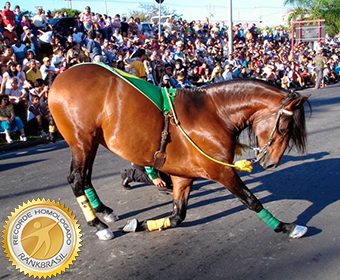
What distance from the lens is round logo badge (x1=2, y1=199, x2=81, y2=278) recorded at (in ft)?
11.4

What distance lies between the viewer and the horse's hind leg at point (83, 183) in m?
4.19

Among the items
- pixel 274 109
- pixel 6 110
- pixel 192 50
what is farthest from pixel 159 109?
pixel 192 50

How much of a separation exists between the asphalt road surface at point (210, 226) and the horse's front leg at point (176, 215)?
0.26 feet

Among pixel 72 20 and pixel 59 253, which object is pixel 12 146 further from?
pixel 72 20

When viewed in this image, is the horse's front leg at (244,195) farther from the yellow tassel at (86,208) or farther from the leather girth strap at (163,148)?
the yellow tassel at (86,208)

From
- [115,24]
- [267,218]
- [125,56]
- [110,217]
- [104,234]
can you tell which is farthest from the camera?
[115,24]

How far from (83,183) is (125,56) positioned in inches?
456

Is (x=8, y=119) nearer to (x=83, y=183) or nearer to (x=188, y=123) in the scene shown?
(x=83, y=183)

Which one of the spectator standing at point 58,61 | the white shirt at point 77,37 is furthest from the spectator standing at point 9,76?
the white shirt at point 77,37

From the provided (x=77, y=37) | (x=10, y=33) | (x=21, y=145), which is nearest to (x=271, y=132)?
(x=21, y=145)

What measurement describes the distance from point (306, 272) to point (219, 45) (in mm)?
20882

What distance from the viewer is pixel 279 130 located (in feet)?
12.9

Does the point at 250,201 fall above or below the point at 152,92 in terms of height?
below

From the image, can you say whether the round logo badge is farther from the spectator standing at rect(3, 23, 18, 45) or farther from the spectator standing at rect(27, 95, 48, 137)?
the spectator standing at rect(3, 23, 18, 45)
